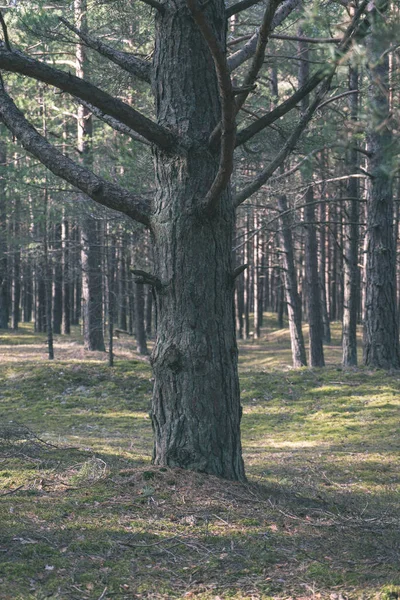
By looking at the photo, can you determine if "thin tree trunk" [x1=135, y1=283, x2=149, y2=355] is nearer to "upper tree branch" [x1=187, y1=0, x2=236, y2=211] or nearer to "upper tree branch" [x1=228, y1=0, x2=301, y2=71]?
"upper tree branch" [x1=228, y1=0, x2=301, y2=71]

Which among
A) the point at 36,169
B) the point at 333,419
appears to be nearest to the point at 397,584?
the point at 333,419

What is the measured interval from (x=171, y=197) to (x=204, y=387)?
5.37 ft

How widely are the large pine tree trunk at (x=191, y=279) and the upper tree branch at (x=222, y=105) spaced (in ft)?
1.11

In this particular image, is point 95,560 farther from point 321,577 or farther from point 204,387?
point 204,387

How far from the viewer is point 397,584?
353 centimetres

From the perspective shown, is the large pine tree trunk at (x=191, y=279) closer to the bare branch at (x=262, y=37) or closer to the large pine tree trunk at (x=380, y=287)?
the bare branch at (x=262, y=37)

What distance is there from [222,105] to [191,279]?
148cm

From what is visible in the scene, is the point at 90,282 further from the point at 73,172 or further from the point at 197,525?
the point at 197,525

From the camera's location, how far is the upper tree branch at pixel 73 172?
5426 mm

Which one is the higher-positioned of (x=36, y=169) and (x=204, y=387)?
(x=36, y=169)

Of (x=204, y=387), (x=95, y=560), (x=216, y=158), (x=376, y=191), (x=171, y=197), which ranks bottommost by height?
(x=95, y=560)

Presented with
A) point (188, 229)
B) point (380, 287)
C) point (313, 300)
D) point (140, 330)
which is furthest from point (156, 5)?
point (140, 330)

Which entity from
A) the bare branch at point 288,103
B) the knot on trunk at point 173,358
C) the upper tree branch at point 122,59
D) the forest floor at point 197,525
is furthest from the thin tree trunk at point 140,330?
the bare branch at point 288,103

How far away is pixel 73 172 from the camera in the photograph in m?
5.46
